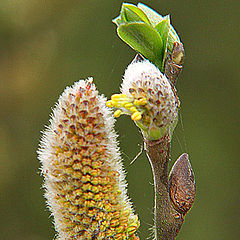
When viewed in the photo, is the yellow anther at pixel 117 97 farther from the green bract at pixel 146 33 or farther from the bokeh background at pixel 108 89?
the bokeh background at pixel 108 89

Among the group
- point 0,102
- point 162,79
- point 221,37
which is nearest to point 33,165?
point 0,102

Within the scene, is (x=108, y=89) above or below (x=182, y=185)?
above

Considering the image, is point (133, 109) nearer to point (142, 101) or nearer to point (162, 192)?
point (142, 101)

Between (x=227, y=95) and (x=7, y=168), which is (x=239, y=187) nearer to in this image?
(x=227, y=95)

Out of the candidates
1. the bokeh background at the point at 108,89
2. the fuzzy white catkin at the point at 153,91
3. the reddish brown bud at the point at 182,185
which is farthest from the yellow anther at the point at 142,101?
the bokeh background at the point at 108,89

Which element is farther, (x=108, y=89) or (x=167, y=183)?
(x=108, y=89)

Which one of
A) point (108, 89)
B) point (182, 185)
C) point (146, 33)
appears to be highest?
point (108, 89)

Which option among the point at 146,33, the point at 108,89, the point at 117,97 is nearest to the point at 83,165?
the point at 117,97
